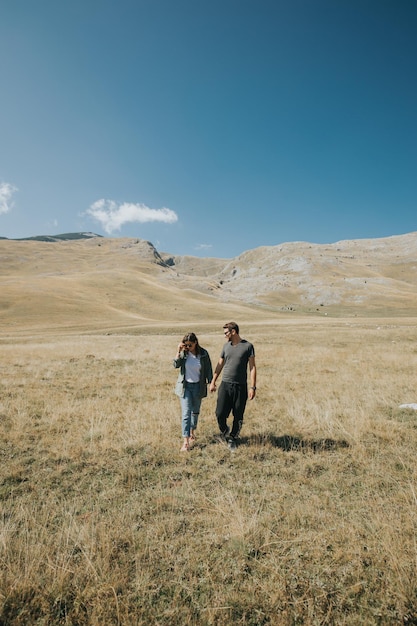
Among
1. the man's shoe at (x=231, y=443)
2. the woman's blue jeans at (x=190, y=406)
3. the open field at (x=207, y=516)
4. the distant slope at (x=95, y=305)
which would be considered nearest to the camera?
the open field at (x=207, y=516)

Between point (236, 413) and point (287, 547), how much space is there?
11.3 feet

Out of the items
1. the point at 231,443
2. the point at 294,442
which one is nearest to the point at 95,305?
the point at 231,443

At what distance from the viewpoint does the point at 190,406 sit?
7305 millimetres

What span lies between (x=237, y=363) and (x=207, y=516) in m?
3.40

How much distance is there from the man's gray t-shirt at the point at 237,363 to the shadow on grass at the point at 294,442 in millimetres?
1471

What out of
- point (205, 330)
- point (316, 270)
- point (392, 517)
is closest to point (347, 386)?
point (392, 517)

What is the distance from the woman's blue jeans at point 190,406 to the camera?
7.11 m

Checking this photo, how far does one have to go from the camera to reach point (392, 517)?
4406 mm

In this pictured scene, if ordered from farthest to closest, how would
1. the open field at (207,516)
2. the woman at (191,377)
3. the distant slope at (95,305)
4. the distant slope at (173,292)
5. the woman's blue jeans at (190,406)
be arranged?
the distant slope at (173,292), the distant slope at (95,305), the woman at (191,377), the woman's blue jeans at (190,406), the open field at (207,516)

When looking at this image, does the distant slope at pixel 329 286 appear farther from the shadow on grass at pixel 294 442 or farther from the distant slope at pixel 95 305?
the shadow on grass at pixel 294 442

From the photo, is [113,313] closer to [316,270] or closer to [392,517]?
[392,517]

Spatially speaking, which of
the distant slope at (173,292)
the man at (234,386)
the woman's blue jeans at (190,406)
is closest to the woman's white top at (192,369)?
the woman's blue jeans at (190,406)

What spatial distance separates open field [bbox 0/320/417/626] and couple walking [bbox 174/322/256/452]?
0.56 metres

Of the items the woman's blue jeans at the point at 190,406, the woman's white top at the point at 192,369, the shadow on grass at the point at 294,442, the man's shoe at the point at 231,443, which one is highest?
the woman's white top at the point at 192,369
